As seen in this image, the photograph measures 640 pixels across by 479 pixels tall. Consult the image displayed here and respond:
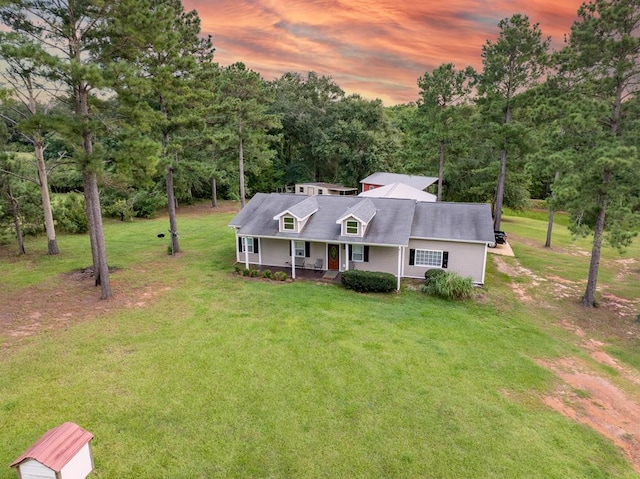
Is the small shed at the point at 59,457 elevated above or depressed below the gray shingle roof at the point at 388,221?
below

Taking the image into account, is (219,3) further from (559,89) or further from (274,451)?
(274,451)

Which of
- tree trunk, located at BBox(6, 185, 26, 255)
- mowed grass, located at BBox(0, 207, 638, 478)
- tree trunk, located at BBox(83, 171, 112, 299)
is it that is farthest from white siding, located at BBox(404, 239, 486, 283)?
tree trunk, located at BBox(6, 185, 26, 255)

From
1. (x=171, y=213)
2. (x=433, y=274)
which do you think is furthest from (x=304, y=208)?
(x=171, y=213)

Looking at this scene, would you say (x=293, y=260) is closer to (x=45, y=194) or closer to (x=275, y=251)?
(x=275, y=251)

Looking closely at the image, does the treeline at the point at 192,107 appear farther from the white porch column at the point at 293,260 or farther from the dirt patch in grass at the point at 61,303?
the white porch column at the point at 293,260

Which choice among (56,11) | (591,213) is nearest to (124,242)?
(56,11)

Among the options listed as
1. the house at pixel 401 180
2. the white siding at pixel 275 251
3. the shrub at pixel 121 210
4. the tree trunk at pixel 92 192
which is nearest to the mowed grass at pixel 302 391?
the tree trunk at pixel 92 192
